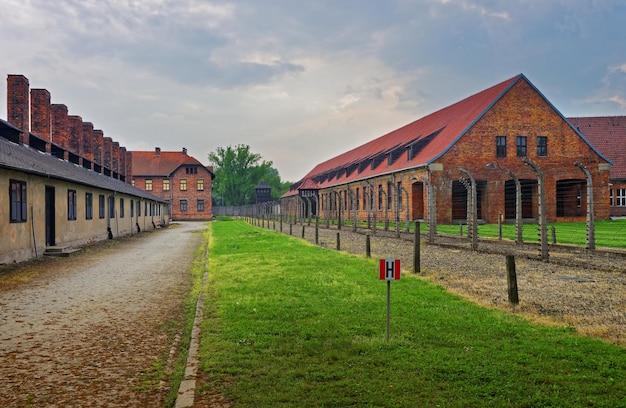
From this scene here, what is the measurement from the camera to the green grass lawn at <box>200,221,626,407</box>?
408 cm

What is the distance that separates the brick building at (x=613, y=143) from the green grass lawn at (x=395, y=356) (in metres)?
44.6

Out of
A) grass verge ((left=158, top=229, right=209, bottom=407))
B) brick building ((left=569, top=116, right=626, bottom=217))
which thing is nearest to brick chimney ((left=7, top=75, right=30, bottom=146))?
grass verge ((left=158, top=229, right=209, bottom=407))

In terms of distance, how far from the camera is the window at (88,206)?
22417mm

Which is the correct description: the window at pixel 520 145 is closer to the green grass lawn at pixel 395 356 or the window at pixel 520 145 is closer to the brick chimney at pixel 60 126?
the brick chimney at pixel 60 126

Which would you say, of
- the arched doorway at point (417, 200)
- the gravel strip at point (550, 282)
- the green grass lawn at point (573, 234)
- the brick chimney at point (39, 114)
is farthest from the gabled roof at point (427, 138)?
the brick chimney at point (39, 114)

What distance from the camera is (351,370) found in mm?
4680

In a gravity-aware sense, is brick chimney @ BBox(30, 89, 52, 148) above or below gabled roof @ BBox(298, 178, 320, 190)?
above

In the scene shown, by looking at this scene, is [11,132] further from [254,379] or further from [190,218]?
[190,218]

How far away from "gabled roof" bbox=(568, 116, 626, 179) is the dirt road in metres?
45.2

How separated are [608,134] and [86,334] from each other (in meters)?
51.4

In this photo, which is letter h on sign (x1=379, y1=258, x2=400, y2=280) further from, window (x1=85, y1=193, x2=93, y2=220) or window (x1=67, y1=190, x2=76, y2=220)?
window (x1=85, y1=193, x2=93, y2=220)

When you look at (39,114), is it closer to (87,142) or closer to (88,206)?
(88,206)

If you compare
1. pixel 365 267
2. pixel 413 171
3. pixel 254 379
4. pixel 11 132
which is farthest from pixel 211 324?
pixel 413 171

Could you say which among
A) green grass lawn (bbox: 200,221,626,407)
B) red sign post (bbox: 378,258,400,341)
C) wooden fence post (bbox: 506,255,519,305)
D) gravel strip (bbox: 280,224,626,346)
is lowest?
gravel strip (bbox: 280,224,626,346)
